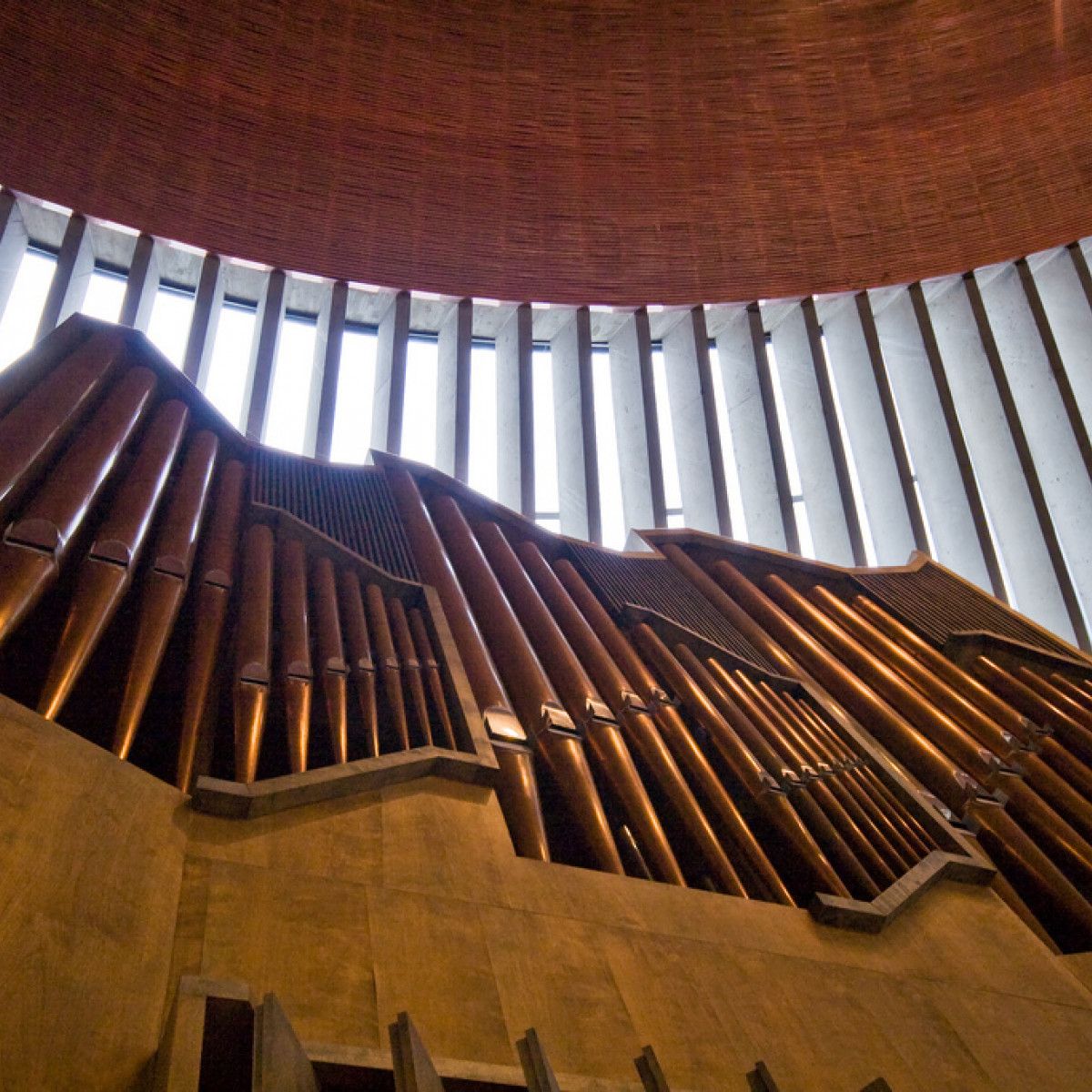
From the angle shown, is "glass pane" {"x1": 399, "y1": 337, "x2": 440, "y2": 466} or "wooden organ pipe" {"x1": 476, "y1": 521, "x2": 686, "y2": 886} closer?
"wooden organ pipe" {"x1": 476, "y1": 521, "x2": 686, "y2": 886}

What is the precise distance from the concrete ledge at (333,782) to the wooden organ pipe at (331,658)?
0.38ft

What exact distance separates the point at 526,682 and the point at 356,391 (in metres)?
4.51

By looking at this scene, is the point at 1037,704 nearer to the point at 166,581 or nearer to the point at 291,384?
the point at 166,581

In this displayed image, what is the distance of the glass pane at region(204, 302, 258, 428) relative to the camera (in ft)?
23.5

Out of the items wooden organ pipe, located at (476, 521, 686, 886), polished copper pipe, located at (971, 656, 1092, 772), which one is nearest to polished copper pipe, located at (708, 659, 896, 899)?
wooden organ pipe, located at (476, 521, 686, 886)

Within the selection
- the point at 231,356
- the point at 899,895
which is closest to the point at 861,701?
the point at 899,895

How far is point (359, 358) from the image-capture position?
748 centimetres

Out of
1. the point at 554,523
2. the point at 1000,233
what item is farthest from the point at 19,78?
the point at 1000,233

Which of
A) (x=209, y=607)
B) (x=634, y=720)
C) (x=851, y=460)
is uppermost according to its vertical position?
(x=851, y=460)

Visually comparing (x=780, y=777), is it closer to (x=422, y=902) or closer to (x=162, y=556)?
(x=422, y=902)

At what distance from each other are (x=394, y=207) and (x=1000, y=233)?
147 inches

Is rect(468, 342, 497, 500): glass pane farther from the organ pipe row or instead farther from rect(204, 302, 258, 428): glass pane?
the organ pipe row

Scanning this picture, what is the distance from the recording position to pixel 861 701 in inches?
155

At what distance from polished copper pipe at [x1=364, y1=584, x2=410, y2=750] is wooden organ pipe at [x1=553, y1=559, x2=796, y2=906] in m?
0.77
